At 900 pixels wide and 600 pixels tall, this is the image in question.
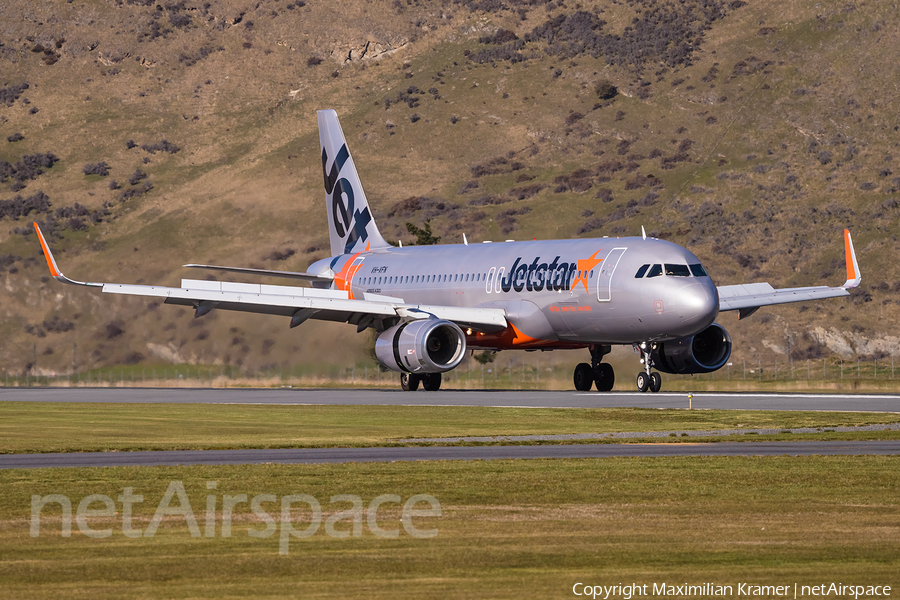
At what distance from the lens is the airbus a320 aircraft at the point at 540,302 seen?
40844 mm

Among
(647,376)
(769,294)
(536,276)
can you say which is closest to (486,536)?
(647,376)

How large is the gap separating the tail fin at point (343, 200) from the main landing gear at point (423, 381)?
405 inches

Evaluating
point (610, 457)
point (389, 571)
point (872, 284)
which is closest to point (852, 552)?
point (389, 571)

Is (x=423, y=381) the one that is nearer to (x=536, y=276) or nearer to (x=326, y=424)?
(x=536, y=276)

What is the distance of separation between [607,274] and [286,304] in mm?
10603

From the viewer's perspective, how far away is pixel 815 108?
332 feet

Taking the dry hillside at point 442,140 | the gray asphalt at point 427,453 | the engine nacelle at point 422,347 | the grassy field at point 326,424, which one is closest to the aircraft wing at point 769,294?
the engine nacelle at point 422,347

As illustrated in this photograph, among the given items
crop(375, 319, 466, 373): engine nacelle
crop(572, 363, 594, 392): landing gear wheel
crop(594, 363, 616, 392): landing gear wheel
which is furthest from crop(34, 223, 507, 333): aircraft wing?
crop(594, 363, 616, 392): landing gear wheel

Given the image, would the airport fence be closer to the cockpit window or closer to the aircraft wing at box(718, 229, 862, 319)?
the aircraft wing at box(718, 229, 862, 319)

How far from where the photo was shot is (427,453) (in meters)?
23.0

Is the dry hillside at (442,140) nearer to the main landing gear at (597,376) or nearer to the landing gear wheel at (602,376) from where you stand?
the main landing gear at (597,376)

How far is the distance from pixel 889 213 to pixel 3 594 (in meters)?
82.9

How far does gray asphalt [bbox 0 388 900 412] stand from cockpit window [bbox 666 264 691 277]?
3.48 m

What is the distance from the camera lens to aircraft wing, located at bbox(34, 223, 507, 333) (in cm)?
4484
